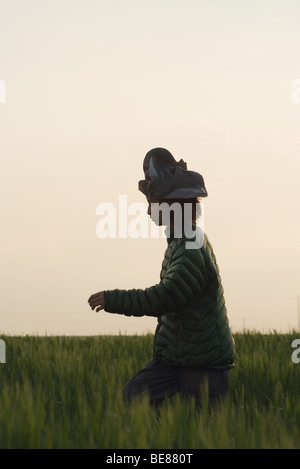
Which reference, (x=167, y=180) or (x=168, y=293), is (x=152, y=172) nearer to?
(x=167, y=180)

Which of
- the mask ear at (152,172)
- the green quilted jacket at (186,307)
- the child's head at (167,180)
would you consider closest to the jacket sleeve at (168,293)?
the green quilted jacket at (186,307)

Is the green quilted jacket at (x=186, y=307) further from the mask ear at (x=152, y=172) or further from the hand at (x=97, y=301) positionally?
the mask ear at (x=152, y=172)

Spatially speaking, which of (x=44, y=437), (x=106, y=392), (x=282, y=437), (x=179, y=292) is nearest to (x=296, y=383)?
(x=106, y=392)

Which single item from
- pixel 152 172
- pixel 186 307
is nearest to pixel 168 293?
pixel 186 307

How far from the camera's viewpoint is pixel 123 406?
157 inches

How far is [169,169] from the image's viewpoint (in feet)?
15.0

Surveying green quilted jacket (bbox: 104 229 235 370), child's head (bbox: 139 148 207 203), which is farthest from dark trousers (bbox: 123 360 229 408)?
child's head (bbox: 139 148 207 203)

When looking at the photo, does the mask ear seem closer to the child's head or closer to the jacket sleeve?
the child's head

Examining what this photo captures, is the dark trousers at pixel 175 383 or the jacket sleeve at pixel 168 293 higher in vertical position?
the jacket sleeve at pixel 168 293

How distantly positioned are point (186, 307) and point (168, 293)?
7.6 inches

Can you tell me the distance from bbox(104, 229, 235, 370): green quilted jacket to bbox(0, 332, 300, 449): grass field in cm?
31

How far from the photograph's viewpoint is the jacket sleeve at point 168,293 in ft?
14.2
